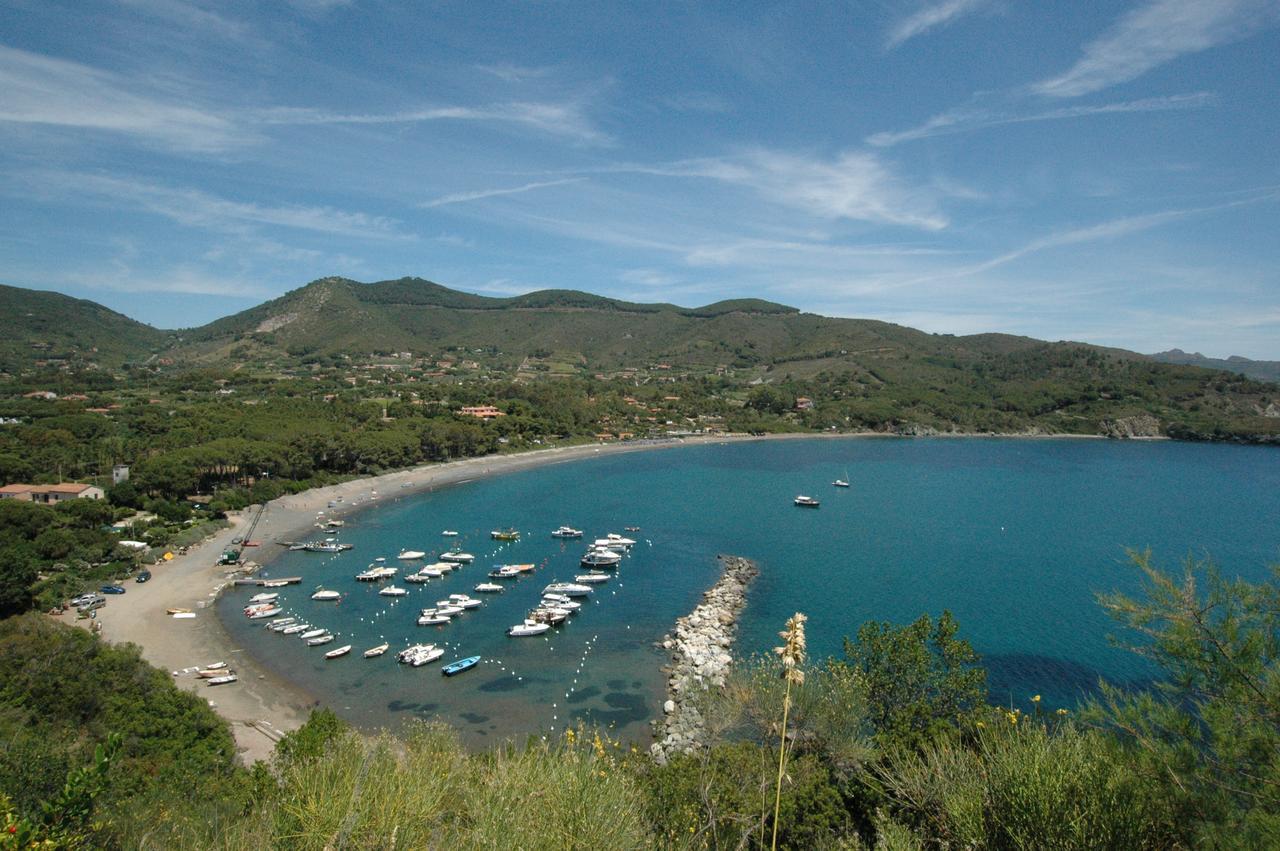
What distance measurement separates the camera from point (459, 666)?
84.2ft

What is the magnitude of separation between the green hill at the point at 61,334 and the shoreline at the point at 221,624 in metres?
95.8

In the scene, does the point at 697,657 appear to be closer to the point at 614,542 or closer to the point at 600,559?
the point at 600,559

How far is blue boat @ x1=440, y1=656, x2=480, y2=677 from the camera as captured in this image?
25.3 m

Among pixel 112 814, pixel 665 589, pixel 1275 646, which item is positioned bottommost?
pixel 665 589

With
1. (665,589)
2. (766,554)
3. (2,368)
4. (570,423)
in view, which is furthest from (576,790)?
(2,368)

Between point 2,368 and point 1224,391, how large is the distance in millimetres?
214180

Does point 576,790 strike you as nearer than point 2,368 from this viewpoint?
Yes

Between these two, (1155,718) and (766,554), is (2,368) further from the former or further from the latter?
(1155,718)

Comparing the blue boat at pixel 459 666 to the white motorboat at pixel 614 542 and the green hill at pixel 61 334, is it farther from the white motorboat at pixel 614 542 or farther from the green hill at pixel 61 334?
the green hill at pixel 61 334

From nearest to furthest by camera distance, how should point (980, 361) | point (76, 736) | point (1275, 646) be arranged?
point (1275, 646) → point (76, 736) → point (980, 361)

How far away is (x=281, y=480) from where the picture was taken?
54688 millimetres

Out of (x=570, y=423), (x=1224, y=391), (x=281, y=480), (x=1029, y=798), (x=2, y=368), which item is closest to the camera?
(x=1029, y=798)

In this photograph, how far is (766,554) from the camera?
42062 mm

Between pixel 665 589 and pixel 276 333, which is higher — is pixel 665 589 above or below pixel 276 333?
below
